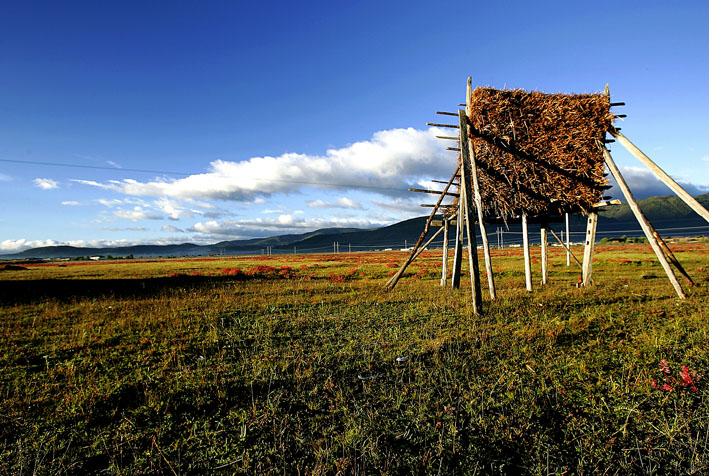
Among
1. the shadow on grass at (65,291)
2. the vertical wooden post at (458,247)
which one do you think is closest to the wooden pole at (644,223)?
the vertical wooden post at (458,247)

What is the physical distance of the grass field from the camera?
3160 millimetres

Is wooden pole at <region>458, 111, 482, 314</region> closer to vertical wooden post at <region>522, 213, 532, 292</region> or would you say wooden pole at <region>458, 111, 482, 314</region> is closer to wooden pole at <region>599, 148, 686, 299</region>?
vertical wooden post at <region>522, 213, 532, 292</region>

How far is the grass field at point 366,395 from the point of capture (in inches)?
124

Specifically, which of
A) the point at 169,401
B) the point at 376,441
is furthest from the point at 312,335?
the point at 376,441

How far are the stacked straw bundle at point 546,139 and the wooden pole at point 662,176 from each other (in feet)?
3.37

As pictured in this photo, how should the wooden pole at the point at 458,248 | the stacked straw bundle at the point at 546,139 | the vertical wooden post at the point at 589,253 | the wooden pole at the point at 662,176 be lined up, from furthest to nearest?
the vertical wooden post at the point at 589,253
the stacked straw bundle at the point at 546,139
the wooden pole at the point at 458,248
the wooden pole at the point at 662,176

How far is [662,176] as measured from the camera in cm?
905

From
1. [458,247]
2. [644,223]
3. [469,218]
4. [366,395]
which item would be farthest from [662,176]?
[366,395]

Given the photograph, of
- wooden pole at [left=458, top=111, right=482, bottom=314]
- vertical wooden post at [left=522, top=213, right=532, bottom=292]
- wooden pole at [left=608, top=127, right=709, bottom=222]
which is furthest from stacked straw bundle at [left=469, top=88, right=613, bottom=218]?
vertical wooden post at [left=522, top=213, right=532, bottom=292]

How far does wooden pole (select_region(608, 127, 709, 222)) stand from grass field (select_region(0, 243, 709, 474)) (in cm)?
255

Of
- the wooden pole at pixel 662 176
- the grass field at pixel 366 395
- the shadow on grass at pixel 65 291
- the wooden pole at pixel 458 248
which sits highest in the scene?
the wooden pole at pixel 662 176

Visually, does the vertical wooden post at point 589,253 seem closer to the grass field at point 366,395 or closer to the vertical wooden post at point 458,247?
the grass field at point 366,395

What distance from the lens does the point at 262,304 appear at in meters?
11.0

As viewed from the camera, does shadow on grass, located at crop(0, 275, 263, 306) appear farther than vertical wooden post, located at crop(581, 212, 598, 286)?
Yes
